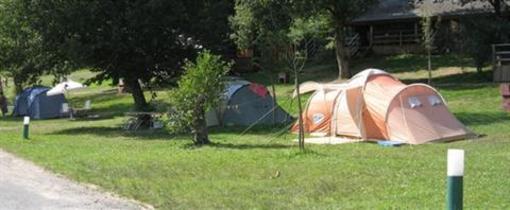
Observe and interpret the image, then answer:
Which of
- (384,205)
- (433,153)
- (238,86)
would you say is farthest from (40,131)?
(384,205)

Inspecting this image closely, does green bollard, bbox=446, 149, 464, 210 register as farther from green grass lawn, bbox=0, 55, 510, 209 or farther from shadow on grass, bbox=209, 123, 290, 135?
shadow on grass, bbox=209, 123, 290, 135

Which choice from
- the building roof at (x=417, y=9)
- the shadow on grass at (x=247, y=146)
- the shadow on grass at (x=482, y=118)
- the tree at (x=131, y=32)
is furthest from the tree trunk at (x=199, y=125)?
the building roof at (x=417, y=9)

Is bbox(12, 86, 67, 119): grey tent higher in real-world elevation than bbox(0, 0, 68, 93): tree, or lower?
lower

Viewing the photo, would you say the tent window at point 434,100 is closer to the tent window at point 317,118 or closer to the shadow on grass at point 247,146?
the tent window at point 317,118

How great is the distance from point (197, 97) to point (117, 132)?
357 inches

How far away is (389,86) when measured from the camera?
21016mm

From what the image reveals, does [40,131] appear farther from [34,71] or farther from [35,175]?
[35,175]

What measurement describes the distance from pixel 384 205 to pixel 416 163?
486cm

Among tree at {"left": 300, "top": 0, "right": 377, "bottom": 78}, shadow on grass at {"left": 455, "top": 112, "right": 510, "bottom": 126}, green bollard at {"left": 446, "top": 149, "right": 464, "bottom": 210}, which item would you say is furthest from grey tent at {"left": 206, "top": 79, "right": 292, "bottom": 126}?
green bollard at {"left": 446, "top": 149, "right": 464, "bottom": 210}

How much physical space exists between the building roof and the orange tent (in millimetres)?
23237

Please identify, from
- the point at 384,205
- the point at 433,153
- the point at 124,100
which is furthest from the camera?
the point at 124,100

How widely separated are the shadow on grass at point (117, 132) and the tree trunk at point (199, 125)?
391 centimetres

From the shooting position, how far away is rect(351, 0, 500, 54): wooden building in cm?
4803

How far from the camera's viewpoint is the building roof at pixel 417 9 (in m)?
45.6
